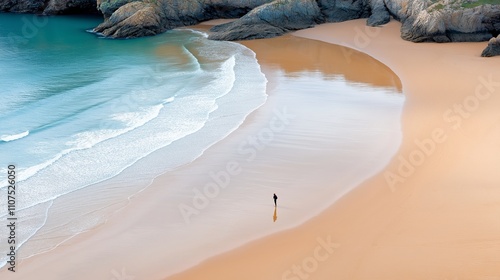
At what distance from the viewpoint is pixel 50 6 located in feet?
152

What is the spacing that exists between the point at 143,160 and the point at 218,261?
5.41m

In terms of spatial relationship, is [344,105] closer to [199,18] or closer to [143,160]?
[143,160]

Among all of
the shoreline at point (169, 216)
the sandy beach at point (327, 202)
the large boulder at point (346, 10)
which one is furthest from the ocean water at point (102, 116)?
the large boulder at point (346, 10)

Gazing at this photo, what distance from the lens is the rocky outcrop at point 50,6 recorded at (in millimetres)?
45812

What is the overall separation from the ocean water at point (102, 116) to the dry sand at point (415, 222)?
3.83 meters

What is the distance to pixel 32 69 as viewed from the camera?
26953mm

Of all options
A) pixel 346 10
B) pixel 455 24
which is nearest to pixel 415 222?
pixel 455 24

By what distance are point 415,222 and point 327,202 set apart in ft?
6.04

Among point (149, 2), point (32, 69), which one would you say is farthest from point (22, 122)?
point (149, 2)

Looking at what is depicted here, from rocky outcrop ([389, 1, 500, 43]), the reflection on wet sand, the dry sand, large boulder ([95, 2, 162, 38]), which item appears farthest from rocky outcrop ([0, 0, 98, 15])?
the dry sand

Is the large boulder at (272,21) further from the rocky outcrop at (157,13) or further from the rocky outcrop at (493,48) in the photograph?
the rocky outcrop at (493,48)

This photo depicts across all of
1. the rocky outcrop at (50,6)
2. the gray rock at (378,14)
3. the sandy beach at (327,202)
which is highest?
the sandy beach at (327,202)

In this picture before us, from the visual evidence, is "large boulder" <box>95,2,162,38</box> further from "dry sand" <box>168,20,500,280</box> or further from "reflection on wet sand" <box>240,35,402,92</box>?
"dry sand" <box>168,20,500,280</box>

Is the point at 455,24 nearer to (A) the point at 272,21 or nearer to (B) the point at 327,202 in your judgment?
(A) the point at 272,21
